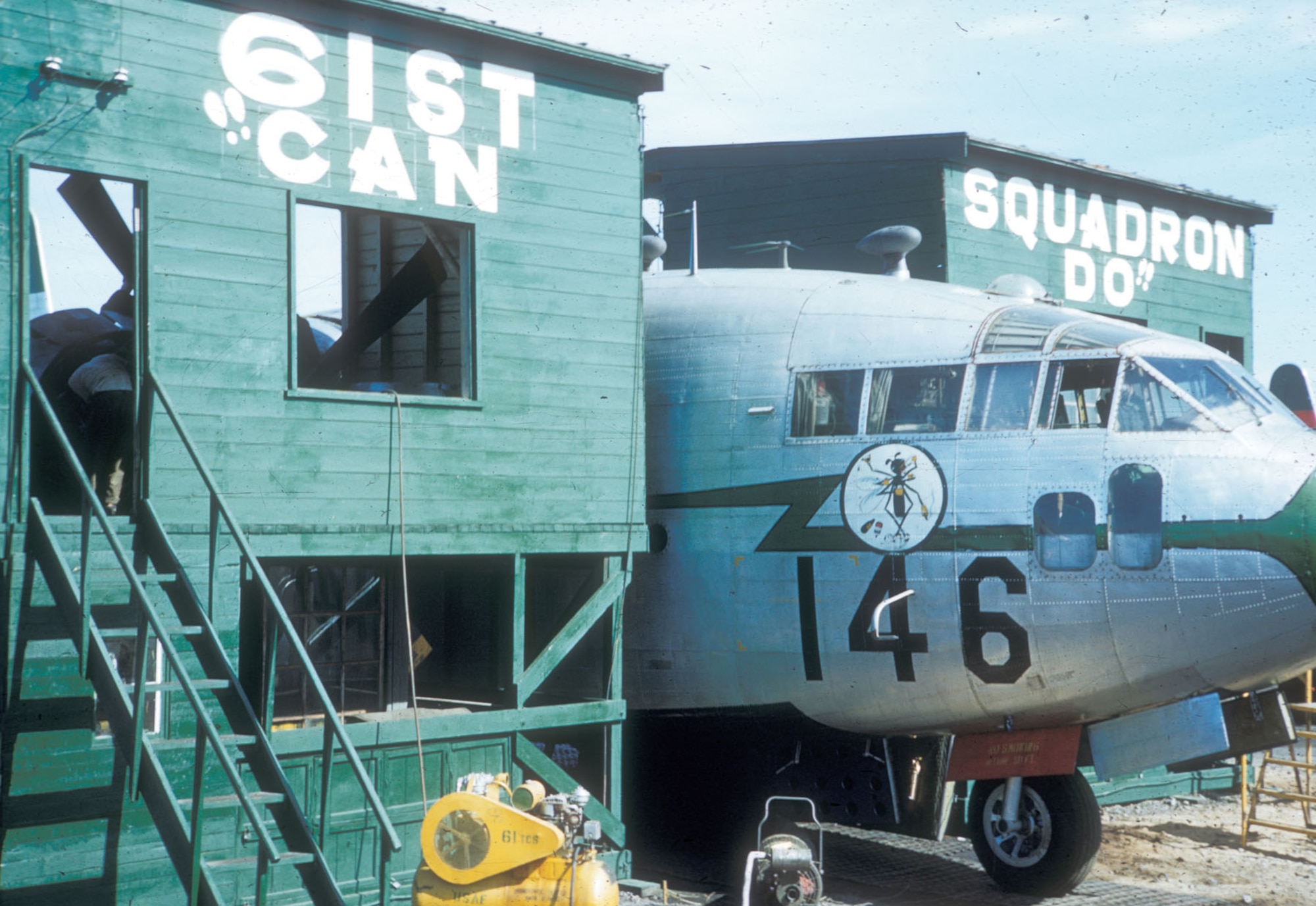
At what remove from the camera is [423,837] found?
10117 mm

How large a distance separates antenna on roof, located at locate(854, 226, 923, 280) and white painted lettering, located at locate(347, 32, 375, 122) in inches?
233

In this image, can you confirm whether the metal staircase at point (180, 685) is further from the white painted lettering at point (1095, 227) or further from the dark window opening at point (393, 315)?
the white painted lettering at point (1095, 227)

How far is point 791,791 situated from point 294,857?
5.43 meters

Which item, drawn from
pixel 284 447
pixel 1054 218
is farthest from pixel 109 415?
pixel 1054 218

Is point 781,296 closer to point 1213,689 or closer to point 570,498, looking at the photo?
point 570,498

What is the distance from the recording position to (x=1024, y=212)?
64.8 feet

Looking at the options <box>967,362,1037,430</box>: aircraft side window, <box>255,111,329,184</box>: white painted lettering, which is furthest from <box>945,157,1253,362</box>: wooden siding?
<box>255,111,329,184</box>: white painted lettering

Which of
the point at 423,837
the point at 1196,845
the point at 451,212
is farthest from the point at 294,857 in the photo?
the point at 1196,845

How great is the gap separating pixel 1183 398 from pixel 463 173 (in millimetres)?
6116

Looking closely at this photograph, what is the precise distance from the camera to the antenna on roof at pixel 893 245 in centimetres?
1495

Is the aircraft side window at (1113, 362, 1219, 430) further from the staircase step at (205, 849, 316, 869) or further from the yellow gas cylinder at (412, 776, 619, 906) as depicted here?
the staircase step at (205, 849, 316, 869)

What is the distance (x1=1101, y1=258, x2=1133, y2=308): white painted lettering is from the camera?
20641 mm

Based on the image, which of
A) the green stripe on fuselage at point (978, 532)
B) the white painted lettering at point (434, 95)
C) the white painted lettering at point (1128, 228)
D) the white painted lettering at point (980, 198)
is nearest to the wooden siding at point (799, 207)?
the white painted lettering at point (980, 198)

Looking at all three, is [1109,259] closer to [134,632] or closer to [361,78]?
[361,78]
